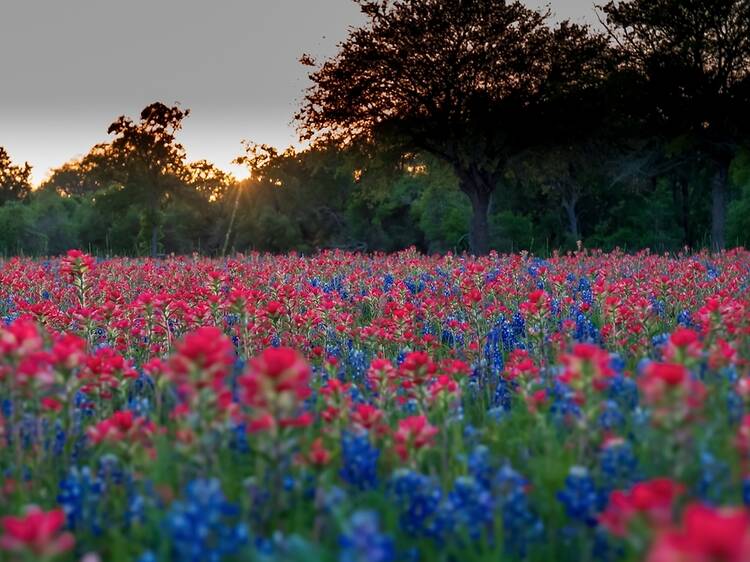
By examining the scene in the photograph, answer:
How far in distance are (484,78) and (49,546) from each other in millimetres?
31215

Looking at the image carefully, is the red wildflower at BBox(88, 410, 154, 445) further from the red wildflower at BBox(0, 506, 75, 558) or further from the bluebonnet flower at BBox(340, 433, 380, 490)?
the red wildflower at BBox(0, 506, 75, 558)

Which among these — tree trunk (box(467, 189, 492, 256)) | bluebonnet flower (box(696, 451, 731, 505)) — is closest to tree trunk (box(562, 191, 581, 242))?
tree trunk (box(467, 189, 492, 256))

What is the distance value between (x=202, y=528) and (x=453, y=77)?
1193 inches

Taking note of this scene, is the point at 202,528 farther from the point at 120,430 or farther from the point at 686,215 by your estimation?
the point at 686,215

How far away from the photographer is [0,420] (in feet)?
10.3

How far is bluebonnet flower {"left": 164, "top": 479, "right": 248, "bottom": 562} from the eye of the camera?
1963mm

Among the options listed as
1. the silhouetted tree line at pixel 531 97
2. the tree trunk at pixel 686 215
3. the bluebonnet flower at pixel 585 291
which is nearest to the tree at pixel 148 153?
the silhouetted tree line at pixel 531 97

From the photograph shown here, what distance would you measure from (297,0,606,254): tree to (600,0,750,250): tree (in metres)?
2.98

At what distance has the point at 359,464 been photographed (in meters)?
2.79

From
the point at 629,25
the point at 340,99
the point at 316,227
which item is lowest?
the point at 316,227

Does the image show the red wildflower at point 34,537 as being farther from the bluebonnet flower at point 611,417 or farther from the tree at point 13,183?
the tree at point 13,183

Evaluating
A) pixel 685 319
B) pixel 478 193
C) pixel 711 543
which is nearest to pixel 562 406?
pixel 711 543

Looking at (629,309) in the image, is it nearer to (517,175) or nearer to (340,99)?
(340,99)

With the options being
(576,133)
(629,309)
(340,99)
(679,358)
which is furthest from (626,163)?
(679,358)
